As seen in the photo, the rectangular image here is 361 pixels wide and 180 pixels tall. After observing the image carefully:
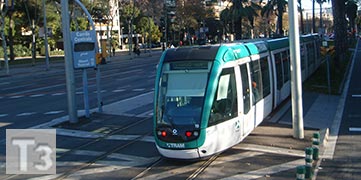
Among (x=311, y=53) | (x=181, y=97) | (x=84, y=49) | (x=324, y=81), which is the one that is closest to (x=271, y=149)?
(x=181, y=97)

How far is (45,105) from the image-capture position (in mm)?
20438

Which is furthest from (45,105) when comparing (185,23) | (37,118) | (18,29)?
(185,23)

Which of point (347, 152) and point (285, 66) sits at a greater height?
point (285, 66)

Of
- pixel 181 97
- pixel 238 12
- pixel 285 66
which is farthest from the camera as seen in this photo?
pixel 238 12

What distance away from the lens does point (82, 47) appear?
16531 millimetres

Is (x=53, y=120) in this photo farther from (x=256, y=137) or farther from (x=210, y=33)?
(x=210, y=33)

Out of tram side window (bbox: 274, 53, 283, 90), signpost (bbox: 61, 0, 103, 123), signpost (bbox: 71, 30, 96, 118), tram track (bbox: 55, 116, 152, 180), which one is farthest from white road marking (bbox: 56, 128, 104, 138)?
tram side window (bbox: 274, 53, 283, 90)

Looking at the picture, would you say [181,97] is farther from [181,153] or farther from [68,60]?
[68,60]

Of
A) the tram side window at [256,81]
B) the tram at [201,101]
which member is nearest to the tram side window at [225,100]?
the tram at [201,101]

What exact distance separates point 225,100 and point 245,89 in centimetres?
120

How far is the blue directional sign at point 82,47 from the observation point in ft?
54.0

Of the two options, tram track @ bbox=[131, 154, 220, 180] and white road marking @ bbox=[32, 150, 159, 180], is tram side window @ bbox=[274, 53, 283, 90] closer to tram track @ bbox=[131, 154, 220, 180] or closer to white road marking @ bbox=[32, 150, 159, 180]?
tram track @ bbox=[131, 154, 220, 180]

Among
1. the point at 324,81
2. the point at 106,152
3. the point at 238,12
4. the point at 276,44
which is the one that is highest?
the point at 238,12

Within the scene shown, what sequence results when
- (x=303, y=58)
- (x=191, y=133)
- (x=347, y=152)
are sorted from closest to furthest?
(x=191, y=133) < (x=347, y=152) < (x=303, y=58)
